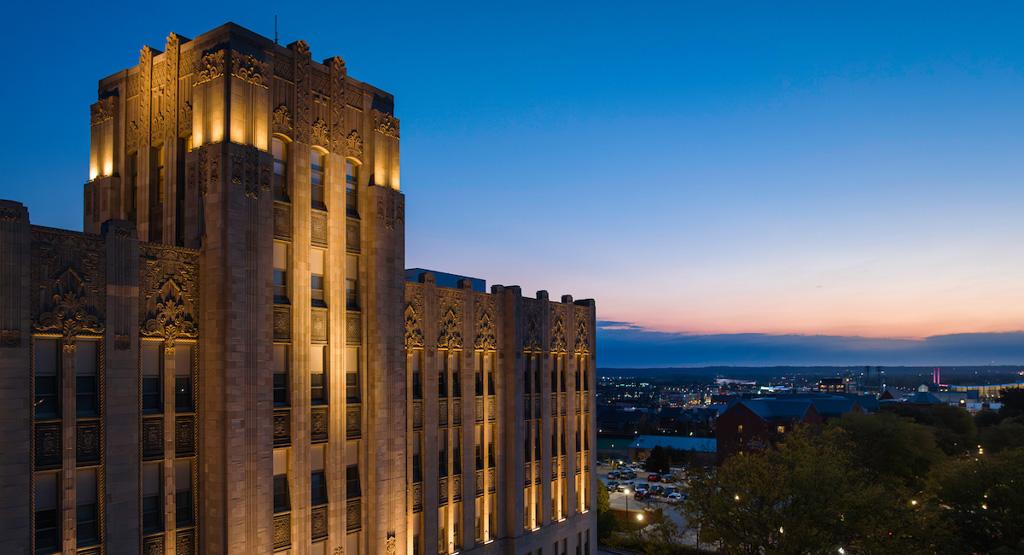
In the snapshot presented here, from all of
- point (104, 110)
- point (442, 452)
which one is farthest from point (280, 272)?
point (442, 452)

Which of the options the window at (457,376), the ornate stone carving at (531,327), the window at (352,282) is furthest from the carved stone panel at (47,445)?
the ornate stone carving at (531,327)

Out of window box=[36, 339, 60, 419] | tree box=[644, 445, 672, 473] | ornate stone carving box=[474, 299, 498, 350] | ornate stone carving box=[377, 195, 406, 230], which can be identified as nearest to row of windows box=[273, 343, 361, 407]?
ornate stone carving box=[377, 195, 406, 230]

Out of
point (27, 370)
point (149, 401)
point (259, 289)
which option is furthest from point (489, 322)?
point (27, 370)

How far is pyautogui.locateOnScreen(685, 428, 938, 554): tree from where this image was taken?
4100 cm

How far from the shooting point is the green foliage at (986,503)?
149 ft

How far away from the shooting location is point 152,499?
2814 centimetres

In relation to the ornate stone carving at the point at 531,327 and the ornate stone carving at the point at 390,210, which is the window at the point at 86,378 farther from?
the ornate stone carving at the point at 531,327

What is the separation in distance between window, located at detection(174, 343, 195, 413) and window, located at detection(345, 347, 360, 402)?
25.0 ft

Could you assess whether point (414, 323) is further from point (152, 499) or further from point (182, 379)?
point (152, 499)

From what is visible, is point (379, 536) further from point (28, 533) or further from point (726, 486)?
point (726, 486)

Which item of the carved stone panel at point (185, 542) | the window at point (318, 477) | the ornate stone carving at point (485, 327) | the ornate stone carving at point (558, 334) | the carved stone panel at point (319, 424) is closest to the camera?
the carved stone panel at point (185, 542)

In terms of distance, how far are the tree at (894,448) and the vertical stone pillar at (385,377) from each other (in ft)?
200

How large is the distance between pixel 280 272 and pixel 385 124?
398 inches

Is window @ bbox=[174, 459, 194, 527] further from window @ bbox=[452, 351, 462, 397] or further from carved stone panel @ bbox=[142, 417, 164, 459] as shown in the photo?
window @ bbox=[452, 351, 462, 397]
